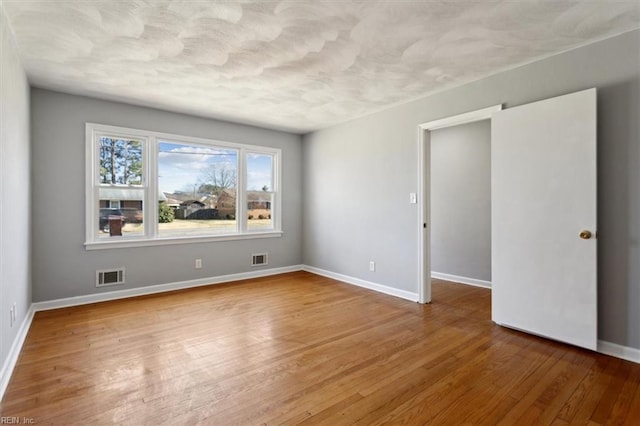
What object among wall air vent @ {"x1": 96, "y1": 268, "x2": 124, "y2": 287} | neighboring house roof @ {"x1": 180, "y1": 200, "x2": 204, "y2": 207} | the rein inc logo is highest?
neighboring house roof @ {"x1": 180, "y1": 200, "x2": 204, "y2": 207}

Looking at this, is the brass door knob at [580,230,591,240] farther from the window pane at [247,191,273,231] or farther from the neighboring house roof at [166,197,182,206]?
the neighboring house roof at [166,197,182,206]

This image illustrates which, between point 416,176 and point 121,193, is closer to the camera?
point 416,176

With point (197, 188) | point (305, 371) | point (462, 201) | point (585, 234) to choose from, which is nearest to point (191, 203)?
point (197, 188)

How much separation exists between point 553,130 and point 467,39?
42.6 inches

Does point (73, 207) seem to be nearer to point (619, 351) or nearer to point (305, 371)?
point (305, 371)

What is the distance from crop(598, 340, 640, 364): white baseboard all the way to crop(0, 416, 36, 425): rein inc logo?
155 inches

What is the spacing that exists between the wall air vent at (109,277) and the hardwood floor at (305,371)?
401 millimetres

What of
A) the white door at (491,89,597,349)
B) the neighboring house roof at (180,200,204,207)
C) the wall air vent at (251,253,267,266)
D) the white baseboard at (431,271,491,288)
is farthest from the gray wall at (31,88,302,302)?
the white door at (491,89,597,349)

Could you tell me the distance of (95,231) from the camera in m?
3.99

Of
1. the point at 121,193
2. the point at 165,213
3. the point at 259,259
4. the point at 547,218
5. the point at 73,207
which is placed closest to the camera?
the point at 547,218

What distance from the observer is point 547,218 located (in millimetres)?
2787

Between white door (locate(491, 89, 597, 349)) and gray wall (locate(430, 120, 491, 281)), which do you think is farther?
gray wall (locate(430, 120, 491, 281))

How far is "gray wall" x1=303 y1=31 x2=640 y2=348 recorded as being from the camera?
8.13ft

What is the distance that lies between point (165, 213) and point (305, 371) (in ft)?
10.8
